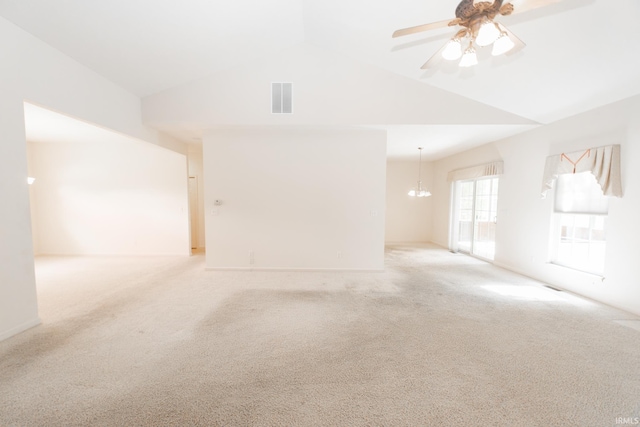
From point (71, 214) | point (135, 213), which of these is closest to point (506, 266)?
point (135, 213)

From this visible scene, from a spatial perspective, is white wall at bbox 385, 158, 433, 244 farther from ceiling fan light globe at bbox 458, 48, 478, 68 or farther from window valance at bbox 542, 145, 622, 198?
ceiling fan light globe at bbox 458, 48, 478, 68

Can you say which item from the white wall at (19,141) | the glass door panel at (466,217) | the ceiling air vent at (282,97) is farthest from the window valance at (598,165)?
the white wall at (19,141)

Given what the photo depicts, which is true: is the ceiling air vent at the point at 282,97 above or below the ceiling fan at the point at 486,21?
above

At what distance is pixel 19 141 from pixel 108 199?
3928mm

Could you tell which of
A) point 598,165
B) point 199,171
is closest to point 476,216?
point 598,165

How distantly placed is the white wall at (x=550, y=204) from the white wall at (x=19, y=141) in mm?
6638

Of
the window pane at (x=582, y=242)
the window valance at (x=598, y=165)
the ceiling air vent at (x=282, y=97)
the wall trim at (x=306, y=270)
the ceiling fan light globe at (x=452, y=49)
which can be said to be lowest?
the wall trim at (x=306, y=270)

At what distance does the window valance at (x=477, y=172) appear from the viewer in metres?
4.92

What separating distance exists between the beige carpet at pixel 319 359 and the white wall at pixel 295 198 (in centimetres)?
95

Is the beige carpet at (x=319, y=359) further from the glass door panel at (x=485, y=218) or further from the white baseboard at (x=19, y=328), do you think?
the glass door panel at (x=485, y=218)

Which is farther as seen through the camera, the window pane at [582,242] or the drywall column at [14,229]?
the window pane at [582,242]

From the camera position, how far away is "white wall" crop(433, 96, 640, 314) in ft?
9.54

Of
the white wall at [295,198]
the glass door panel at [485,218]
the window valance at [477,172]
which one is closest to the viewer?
the white wall at [295,198]

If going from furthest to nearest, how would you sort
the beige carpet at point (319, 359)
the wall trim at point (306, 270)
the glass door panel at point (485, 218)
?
the glass door panel at point (485, 218), the wall trim at point (306, 270), the beige carpet at point (319, 359)
